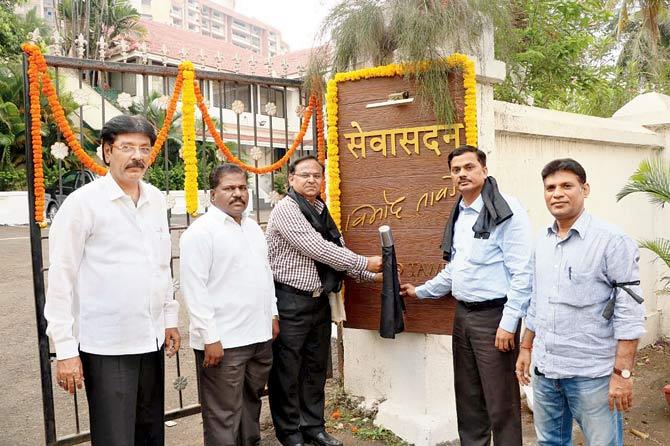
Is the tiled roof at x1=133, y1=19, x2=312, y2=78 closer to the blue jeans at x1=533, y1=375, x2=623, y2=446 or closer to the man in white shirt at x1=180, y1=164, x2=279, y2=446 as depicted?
the man in white shirt at x1=180, y1=164, x2=279, y2=446

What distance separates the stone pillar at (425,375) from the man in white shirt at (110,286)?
71.2 inches

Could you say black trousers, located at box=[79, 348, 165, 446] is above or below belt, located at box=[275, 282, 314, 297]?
below

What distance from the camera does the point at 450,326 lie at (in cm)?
366

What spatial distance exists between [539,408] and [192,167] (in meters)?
2.37

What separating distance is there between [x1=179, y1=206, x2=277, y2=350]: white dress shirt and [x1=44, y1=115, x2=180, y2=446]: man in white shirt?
36cm

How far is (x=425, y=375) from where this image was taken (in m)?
3.83

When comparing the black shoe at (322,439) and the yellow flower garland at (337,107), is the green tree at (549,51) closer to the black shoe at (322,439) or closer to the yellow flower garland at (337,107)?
the yellow flower garland at (337,107)

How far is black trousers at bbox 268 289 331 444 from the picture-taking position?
11.6 feet

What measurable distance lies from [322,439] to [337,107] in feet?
6.80

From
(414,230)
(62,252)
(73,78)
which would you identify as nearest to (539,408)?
(414,230)

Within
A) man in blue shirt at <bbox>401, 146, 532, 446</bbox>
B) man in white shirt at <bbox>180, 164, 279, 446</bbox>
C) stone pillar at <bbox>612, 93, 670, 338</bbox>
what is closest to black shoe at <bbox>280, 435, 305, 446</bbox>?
man in white shirt at <bbox>180, 164, 279, 446</bbox>

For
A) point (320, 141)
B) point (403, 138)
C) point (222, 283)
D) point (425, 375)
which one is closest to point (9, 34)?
point (320, 141)

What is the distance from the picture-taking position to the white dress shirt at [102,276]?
242 cm

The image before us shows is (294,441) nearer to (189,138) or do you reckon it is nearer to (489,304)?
(489,304)
